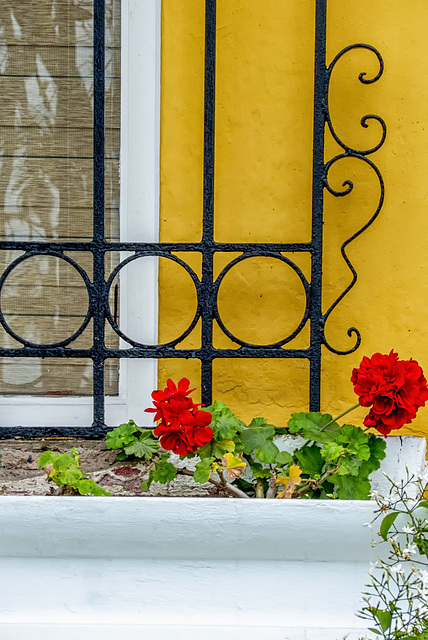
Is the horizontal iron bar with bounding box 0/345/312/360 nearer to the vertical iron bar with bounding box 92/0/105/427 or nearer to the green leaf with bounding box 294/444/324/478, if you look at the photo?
the vertical iron bar with bounding box 92/0/105/427

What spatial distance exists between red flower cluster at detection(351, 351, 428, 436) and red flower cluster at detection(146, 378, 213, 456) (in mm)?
346

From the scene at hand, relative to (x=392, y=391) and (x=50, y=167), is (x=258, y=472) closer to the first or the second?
(x=392, y=391)

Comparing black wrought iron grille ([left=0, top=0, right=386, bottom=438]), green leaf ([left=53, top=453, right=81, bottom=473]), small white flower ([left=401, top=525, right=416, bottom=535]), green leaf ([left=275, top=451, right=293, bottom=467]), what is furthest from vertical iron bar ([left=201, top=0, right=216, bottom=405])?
small white flower ([left=401, top=525, right=416, bottom=535])

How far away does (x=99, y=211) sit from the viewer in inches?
61.7

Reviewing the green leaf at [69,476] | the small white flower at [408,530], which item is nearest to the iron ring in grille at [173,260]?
the green leaf at [69,476]

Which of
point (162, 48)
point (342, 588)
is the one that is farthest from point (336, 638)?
point (162, 48)

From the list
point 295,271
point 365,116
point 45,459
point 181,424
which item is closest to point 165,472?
point 181,424

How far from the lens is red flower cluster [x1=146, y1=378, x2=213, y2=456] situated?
1.32 meters

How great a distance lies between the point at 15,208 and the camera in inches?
68.1

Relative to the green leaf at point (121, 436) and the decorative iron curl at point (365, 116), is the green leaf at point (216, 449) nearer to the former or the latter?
the green leaf at point (121, 436)

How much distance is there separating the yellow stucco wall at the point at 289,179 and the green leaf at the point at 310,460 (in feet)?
0.85

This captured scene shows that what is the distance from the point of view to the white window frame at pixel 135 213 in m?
1.64

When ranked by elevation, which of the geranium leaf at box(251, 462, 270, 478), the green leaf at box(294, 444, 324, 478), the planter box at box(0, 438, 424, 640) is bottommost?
the planter box at box(0, 438, 424, 640)

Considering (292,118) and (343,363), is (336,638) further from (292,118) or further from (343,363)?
(292,118)
